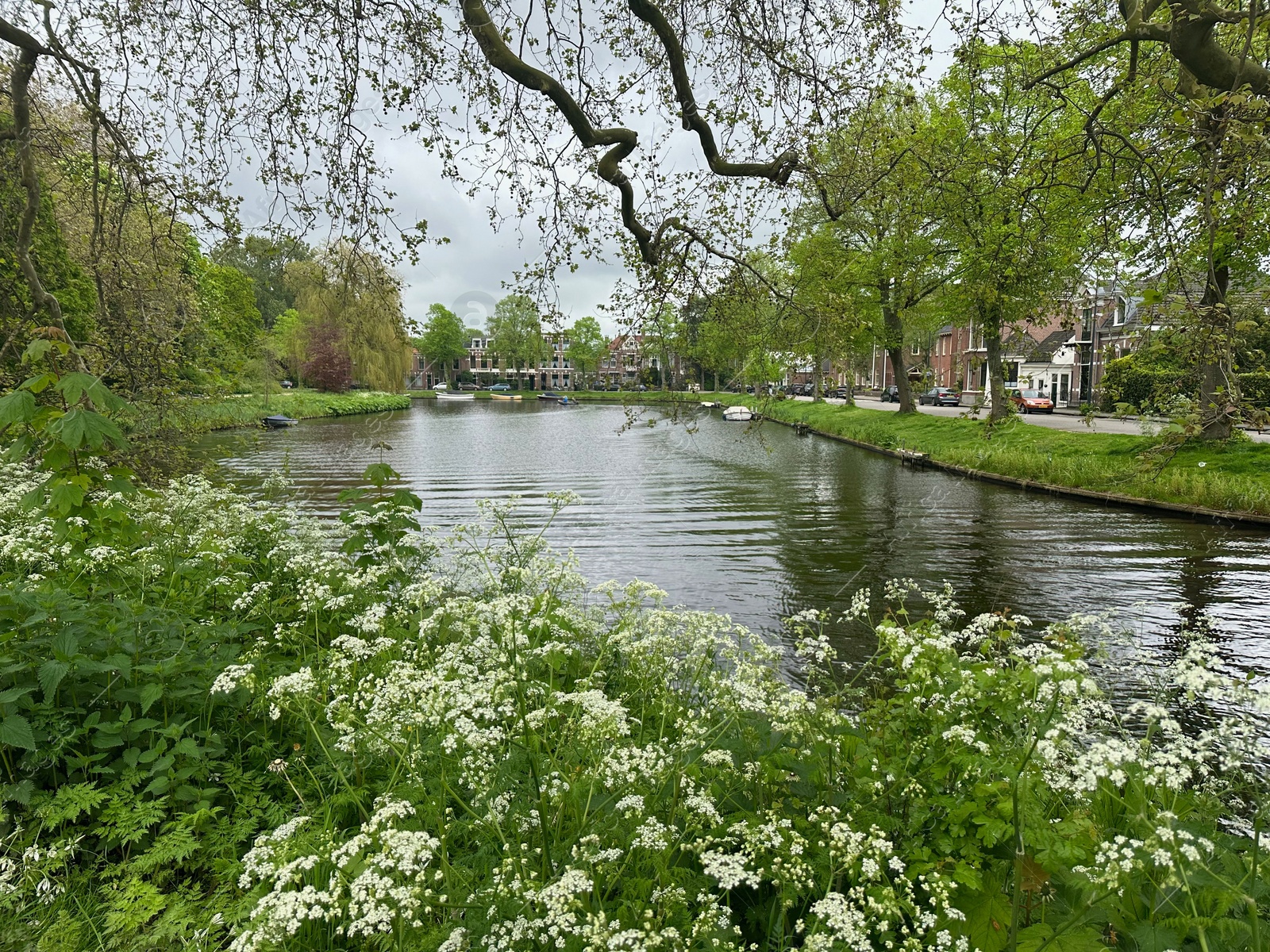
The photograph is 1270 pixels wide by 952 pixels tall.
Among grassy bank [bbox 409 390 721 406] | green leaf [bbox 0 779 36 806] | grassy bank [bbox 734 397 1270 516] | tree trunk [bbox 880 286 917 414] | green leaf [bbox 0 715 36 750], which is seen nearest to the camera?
green leaf [bbox 0 715 36 750]

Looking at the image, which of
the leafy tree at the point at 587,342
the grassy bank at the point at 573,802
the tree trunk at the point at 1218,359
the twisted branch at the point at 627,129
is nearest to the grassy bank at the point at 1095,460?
the tree trunk at the point at 1218,359

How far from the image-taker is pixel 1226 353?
397 cm

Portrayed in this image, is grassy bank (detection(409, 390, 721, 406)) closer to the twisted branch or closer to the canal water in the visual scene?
the canal water

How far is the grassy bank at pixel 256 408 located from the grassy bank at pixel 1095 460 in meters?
7.52

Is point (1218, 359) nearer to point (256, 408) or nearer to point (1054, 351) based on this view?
point (1054, 351)

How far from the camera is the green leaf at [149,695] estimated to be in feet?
10.6

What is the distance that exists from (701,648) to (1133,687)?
20.8 feet

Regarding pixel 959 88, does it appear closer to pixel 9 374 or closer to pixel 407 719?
pixel 407 719

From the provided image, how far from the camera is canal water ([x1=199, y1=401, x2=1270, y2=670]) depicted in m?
10.4

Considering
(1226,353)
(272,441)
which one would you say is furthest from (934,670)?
(272,441)

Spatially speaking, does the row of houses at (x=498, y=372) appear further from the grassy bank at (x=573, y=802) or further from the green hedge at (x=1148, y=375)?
the grassy bank at (x=573, y=802)

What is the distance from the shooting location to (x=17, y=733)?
279 cm

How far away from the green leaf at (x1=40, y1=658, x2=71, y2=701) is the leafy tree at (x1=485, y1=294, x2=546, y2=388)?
3771 millimetres

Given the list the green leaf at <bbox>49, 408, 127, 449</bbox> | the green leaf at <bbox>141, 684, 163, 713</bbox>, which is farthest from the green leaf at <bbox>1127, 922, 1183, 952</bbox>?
the green leaf at <bbox>49, 408, 127, 449</bbox>
